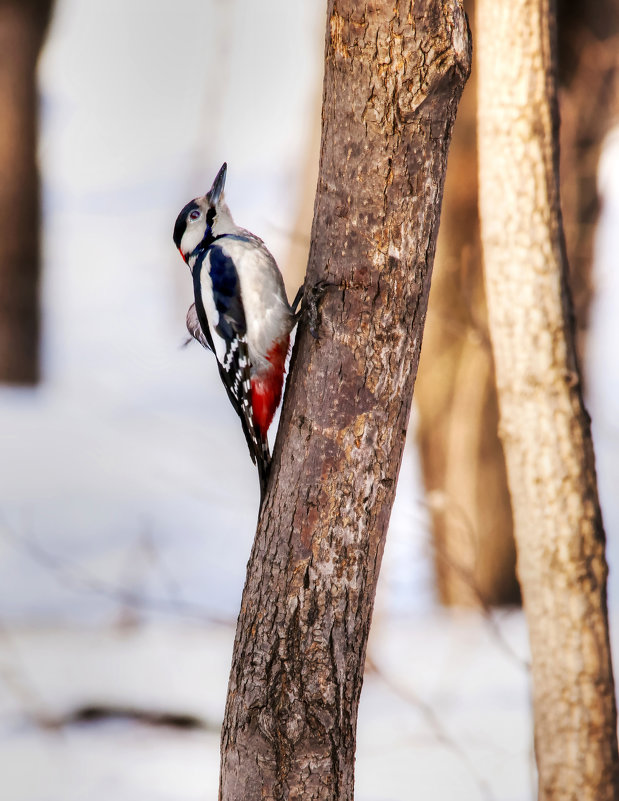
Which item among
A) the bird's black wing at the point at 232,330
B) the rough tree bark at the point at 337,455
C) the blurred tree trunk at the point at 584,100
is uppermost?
the blurred tree trunk at the point at 584,100

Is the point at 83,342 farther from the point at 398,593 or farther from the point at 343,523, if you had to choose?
the point at 343,523

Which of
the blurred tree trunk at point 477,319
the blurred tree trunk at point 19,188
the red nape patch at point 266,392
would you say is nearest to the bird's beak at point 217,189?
the red nape patch at point 266,392

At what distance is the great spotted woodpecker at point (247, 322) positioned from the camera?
8.16ft

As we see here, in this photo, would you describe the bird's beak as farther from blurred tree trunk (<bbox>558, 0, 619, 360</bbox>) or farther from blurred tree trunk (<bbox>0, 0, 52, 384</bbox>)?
blurred tree trunk (<bbox>0, 0, 52, 384</bbox>)

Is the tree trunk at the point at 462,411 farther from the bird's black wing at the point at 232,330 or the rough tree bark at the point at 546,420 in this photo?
the bird's black wing at the point at 232,330

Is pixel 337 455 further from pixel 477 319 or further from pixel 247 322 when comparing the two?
pixel 477 319

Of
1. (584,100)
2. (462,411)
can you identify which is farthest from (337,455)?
(584,100)

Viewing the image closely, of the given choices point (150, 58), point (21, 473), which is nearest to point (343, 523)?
point (21, 473)

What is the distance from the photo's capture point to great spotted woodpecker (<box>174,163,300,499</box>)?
8.16 feet

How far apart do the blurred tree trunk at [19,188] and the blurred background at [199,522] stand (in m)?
0.02

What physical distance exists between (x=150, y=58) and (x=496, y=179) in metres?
12.8

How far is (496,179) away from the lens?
2.58 metres

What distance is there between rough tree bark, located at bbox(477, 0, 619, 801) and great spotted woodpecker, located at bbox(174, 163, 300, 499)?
2.16 ft

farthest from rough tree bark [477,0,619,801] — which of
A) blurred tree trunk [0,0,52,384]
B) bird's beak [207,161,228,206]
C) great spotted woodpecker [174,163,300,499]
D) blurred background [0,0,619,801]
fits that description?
blurred tree trunk [0,0,52,384]
